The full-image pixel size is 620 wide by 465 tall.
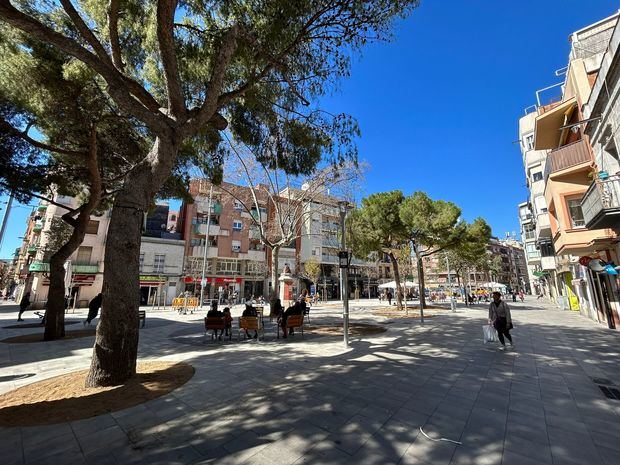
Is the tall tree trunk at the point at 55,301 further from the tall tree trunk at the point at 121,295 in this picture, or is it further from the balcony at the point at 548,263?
the balcony at the point at 548,263

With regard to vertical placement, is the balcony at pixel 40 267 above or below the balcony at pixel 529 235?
below

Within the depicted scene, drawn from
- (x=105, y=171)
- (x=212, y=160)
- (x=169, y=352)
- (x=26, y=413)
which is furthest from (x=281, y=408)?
(x=105, y=171)

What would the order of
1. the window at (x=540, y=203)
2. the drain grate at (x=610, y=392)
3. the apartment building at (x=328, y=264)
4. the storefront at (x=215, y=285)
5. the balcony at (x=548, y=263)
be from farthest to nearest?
the apartment building at (x=328, y=264) < the storefront at (x=215, y=285) < the balcony at (x=548, y=263) < the window at (x=540, y=203) < the drain grate at (x=610, y=392)

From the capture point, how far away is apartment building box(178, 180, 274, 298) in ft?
118

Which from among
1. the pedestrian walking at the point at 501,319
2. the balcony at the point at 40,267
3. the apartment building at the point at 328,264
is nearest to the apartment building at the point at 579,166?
the pedestrian walking at the point at 501,319

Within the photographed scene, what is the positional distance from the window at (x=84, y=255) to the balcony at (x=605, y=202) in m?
38.8

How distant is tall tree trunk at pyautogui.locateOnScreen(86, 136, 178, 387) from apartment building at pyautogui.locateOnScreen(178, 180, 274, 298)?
97.5ft

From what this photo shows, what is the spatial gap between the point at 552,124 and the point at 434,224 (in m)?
9.04

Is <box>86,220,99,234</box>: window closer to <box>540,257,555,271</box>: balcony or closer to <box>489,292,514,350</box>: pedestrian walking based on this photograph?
<box>489,292,514,350</box>: pedestrian walking

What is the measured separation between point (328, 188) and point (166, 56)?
12.6 m

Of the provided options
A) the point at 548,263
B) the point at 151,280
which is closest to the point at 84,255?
the point at 151,280

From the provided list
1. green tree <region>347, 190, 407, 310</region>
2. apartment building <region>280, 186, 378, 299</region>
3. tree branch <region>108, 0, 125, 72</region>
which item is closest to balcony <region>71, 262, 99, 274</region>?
apartment building <region>280, 186, 378, 299</region>

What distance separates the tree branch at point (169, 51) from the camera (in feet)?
18.8

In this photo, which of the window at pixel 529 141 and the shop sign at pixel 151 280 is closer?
the window at pixel 529 141
